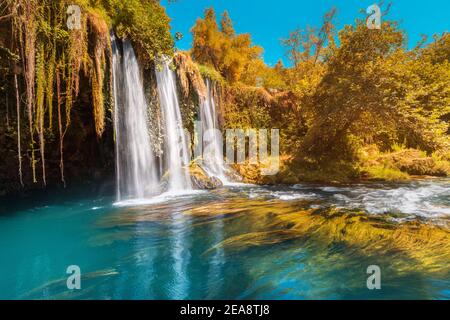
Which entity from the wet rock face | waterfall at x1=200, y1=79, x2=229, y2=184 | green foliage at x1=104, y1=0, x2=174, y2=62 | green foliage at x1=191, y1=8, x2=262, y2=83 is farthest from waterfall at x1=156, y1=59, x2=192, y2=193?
green foliage at x1=191, y1=8, x2=262, y2=83

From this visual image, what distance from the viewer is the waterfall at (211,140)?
12.2 meters

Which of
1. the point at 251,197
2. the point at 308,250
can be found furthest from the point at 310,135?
the point at 308,250

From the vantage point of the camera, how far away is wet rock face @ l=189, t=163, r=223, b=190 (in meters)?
10.1

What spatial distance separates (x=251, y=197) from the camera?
8.30 meters

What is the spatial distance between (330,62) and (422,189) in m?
6.85

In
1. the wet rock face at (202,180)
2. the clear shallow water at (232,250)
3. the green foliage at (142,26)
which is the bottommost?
the clear shallow water at (232,250)

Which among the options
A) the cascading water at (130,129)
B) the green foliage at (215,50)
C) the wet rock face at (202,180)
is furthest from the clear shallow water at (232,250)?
the green foliage at (215,50)

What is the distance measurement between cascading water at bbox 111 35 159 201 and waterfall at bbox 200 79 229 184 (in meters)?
3.28

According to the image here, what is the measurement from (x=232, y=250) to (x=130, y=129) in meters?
6.68

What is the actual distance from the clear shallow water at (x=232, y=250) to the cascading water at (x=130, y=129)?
2.03m

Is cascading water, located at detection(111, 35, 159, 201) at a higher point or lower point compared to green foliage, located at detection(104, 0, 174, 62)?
lower

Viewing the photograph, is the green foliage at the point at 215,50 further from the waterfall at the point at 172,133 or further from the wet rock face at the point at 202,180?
the wet rock face at the point at 202,180

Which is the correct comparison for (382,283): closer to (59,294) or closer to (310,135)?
(59,294)

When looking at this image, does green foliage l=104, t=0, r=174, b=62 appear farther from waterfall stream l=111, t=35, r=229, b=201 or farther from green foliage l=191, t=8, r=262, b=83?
green foliage l=191, t=8, r=262, b=83
